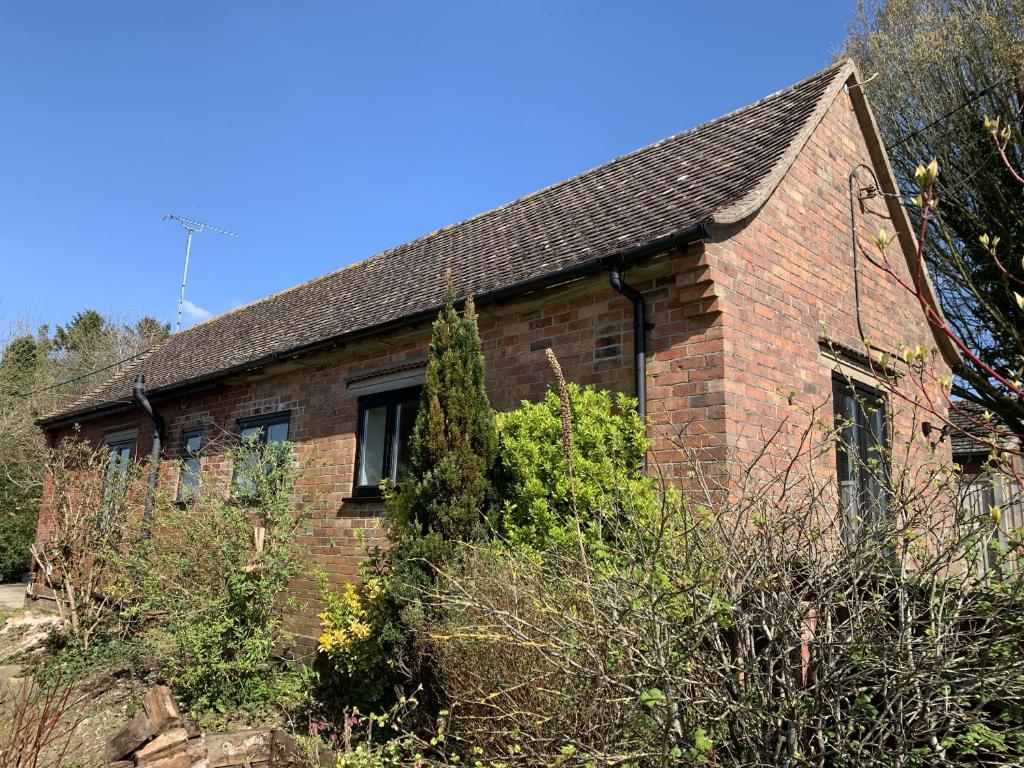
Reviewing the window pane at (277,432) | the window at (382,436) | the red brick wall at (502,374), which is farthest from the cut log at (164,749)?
the window pane at (277,432)

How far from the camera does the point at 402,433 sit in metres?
8.12

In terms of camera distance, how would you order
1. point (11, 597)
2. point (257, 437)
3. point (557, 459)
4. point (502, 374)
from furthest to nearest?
point (11, 597), point (257, 437), point (502, 374), point (557, 459)

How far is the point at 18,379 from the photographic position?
85.4ft

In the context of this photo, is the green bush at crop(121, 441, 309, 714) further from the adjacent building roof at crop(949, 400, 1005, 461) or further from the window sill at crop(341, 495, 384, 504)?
the adjacent building roof at crop(949, 400, 1005, 461)

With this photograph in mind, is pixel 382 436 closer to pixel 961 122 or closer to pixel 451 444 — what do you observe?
pixel 451 444

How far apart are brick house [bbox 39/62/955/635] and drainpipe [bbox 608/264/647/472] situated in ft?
0.05

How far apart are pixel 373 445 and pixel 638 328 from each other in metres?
3.92

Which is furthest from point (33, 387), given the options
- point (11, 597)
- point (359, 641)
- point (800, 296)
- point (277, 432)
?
point (800, 296)

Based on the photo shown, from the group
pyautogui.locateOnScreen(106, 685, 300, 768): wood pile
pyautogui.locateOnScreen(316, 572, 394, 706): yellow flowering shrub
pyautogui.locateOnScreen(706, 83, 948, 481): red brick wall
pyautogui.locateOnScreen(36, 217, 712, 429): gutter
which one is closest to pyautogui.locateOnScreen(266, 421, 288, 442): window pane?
pyautogui.locateOnScreen(36, 217, 712, 429): gutter

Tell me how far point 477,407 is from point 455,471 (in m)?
0.62

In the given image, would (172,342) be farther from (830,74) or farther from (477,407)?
(830,74)

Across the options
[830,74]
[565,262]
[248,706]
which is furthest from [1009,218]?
[248,706]

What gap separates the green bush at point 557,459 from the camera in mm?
5383

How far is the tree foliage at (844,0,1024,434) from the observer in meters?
13.2
